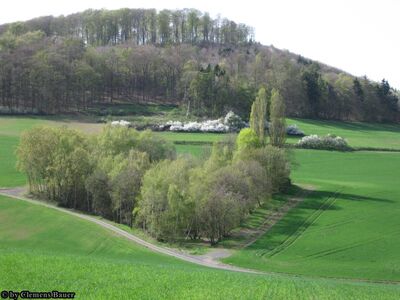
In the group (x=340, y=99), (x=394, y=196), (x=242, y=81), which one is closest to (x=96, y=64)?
(x=242, y=81)

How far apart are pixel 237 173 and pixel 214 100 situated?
267ft

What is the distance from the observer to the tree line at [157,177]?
197ft

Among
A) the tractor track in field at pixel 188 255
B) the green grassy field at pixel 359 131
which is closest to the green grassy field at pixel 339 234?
the tractor track in field at pixel 188 255

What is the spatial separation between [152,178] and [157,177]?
64cm

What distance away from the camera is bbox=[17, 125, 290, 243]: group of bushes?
60.0 meters

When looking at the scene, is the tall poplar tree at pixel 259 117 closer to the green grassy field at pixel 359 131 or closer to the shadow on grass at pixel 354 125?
the green grassy field at pixel 359 131

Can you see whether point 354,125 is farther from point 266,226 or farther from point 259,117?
point 266,226

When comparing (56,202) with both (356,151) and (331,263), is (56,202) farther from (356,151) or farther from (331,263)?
(356,151)

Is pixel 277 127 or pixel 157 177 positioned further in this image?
pixel 277 127

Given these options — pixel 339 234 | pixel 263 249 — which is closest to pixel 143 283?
pixel 263 249

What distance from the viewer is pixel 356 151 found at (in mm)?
114938

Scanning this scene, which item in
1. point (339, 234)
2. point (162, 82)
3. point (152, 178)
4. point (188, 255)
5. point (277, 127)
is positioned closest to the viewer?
point (188, 255)

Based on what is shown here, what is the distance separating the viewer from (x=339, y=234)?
5878cm

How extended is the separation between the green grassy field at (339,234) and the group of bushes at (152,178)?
6.28m
